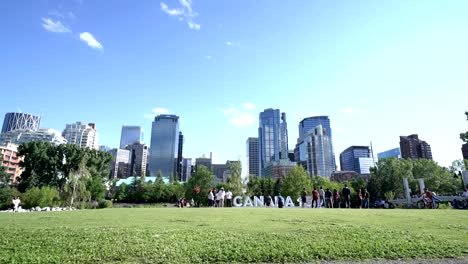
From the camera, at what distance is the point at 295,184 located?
61.8m

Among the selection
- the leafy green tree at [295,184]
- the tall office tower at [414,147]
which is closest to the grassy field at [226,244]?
the leafy green tree at [295,184]

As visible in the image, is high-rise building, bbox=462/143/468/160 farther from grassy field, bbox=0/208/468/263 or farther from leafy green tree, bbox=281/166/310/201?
grassy field, bbox=0/208/468/263

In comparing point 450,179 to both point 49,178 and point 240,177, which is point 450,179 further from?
point 49,178

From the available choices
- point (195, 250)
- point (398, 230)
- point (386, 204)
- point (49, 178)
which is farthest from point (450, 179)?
point (49, 178)

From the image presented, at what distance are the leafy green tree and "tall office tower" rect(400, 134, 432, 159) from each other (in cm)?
14764

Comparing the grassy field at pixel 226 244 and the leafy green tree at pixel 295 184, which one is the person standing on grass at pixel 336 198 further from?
the leafy green tree at pixel 295 184

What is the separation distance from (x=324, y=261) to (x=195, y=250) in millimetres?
2693

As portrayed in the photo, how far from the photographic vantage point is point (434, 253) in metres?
6.79

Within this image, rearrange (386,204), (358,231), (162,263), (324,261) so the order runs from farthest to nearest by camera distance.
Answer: (386,204)
(358,231)
(324,261)
(162,263)

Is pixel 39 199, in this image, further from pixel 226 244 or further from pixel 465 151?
pixel 465 151

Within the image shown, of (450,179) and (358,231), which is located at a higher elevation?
(450,179)

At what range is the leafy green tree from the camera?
6093cm

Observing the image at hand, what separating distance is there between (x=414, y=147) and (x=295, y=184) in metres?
158

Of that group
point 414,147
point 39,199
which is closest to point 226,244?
point 39,199
